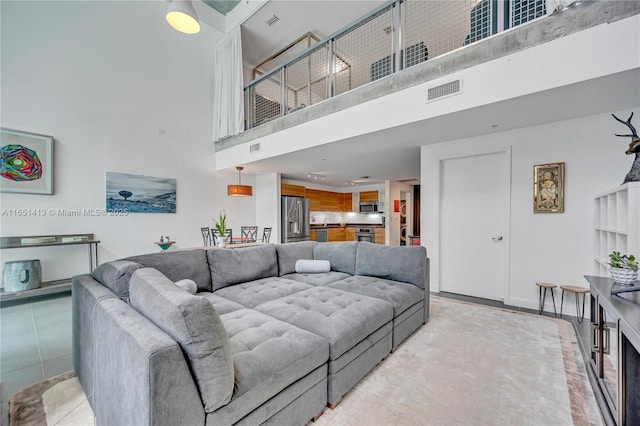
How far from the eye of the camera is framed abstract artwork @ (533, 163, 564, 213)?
331 cm

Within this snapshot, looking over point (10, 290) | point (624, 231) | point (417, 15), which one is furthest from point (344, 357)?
point (417, 15)

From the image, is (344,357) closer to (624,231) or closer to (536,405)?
(536,405)

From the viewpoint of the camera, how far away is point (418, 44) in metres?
3.58

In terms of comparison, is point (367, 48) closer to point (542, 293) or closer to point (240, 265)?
point (240, 265)

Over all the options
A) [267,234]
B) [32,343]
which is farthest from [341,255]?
[267,234]

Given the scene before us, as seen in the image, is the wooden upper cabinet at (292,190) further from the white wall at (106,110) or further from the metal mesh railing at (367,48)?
the metal mesh railing at (367,48)

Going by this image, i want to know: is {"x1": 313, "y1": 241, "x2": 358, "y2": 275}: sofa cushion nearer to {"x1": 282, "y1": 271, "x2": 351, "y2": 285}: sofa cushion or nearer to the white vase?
{"x1": 282, "y1": 271, "x2": 351, "y2": 285}: sofa cushion

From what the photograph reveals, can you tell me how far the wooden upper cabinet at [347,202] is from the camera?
1034 cm

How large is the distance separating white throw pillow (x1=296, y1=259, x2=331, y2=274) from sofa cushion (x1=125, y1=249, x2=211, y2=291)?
1.16 m

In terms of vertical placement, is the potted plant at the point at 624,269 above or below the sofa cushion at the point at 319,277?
above

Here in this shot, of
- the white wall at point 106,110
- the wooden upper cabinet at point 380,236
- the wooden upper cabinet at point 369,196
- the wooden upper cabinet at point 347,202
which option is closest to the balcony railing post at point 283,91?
the white wall at point 106,110

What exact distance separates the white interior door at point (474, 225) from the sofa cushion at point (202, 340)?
4029 millimetres

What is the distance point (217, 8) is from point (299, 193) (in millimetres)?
4893

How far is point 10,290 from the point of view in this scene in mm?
3529
